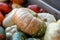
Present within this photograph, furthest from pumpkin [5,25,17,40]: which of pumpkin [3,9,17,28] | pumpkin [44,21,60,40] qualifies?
pumpkin [44,21,60,40]

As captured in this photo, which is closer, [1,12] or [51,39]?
[51,39]

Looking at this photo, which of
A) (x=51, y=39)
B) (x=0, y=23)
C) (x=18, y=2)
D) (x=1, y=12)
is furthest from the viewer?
(x=18, y=2)

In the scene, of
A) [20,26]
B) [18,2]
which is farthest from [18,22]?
[18,2]

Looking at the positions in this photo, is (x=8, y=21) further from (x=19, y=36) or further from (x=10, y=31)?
(x=19, y=36)

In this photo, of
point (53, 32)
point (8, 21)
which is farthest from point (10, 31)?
point (53, 32)

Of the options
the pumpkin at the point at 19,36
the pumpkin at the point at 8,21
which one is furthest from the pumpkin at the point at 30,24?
the pumpkin at the point at 8,21

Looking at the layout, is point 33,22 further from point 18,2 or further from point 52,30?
point 18,2

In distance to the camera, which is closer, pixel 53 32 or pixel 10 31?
pixel 53 32

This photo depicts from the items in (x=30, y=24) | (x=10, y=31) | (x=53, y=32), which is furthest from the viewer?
(x=10, y=31)

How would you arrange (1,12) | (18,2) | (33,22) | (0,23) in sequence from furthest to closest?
1. (18,2)
2. (1,12)
3. (0,23)
4. (33,22)

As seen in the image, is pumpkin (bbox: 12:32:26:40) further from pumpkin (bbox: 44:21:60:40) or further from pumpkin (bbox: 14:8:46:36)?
pumpkin (bbox: 44:21:60:40)

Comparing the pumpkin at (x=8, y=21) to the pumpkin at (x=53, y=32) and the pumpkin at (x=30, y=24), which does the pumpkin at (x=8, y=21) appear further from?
the pumpkin at (x=53, y=32)
